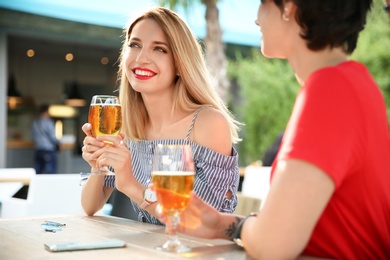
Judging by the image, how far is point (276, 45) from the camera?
153 centimetres

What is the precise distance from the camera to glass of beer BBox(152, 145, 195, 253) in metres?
1.43

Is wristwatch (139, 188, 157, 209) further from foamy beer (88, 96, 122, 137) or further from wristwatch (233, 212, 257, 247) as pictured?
wristwatch (233, 212, 257, 247)

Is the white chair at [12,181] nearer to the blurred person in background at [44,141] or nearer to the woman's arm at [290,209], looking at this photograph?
the woman's arm at [290,209]

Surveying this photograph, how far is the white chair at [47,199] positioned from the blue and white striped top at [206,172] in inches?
48.0

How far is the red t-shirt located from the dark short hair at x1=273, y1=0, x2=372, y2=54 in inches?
2.9

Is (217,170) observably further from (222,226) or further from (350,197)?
(350,197)

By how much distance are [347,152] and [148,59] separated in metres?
1.40

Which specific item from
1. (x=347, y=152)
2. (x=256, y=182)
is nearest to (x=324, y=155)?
(x=347, y=152)

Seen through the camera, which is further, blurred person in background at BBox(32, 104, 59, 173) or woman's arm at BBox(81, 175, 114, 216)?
blurred person in background at BBox(32, 104, 59, 173)

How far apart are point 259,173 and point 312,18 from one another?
2849 mm

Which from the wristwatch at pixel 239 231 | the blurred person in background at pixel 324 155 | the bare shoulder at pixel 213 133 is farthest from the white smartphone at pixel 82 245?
the bare shoulder at pixel 213 133

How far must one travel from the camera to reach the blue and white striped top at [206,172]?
8.28 ft

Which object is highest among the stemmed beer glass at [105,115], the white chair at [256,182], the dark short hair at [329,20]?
the dark short hair at [329,20]

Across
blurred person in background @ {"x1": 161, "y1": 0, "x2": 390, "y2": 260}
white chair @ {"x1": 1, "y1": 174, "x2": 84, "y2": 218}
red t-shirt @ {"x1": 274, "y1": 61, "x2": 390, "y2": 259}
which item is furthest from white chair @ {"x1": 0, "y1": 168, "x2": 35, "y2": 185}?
red t-shirt @ {"x1": 274, "y1": 61, "x2": 390, "y2": 259}
